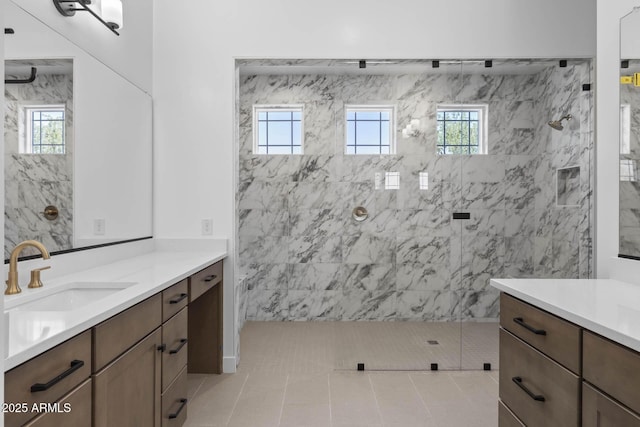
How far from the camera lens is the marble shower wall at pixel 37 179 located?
1802 millimetres

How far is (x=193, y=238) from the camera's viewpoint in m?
3.27

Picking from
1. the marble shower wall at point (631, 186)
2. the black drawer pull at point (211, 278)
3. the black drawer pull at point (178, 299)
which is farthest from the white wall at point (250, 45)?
the marble shower wall at point (631, 186)

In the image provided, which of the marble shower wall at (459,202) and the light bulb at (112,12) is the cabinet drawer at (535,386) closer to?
the marble shower wall at (459,202)

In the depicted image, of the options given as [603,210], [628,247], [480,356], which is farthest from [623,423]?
[480,356]

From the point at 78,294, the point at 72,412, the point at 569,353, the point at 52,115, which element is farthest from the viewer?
the point at 52,115

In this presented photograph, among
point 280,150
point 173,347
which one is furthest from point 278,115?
point 173,347

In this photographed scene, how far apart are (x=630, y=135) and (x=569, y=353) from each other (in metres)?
1.16

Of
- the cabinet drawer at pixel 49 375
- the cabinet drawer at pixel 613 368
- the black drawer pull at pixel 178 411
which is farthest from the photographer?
the black drawer pull at pixel 178 411

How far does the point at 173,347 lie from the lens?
2068 millimetres

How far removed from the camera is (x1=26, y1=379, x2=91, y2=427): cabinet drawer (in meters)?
1.07

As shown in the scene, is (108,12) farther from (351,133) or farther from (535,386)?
(535,386)

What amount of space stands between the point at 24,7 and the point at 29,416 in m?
1.76

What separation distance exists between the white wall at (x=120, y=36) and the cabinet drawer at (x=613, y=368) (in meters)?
2.50

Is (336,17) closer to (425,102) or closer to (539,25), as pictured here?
(425,102)
